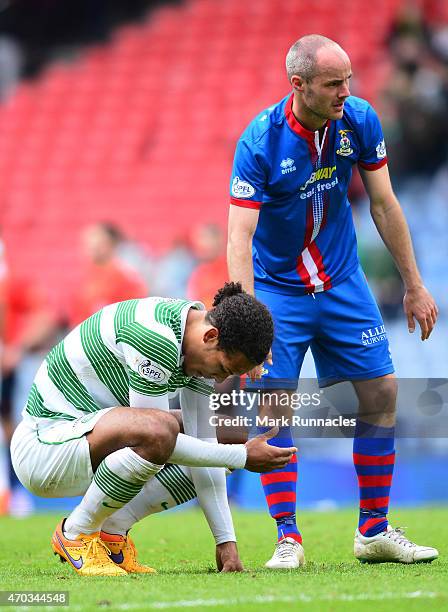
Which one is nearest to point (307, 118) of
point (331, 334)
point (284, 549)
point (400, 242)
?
point (400, 242)

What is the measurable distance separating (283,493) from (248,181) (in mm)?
1458

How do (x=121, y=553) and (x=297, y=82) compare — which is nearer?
(x=121, y=553)

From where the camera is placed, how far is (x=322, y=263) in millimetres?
5578

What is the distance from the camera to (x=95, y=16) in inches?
663

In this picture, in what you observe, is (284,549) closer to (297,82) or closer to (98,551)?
(98,551)

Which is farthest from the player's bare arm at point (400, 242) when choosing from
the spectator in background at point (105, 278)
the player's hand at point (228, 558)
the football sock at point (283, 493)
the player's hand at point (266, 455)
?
the spectator in background at point (105, 278)

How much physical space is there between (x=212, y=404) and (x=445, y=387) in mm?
1401

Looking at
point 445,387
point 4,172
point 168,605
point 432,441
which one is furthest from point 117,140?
point 168,605

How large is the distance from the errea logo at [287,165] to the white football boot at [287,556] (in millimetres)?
1689

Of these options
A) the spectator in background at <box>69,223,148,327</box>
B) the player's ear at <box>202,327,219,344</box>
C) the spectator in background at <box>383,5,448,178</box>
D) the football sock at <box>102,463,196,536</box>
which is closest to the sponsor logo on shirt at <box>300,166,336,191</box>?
the player's ear at <box>202,327,219,344</box>

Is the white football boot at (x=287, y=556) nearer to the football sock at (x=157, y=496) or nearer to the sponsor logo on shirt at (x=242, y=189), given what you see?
the football sock at (x=157, y=496)

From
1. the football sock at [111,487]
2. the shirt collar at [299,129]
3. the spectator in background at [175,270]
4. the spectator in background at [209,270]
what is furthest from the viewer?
the spectator in background at [175,270]

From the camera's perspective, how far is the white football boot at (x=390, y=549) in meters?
5.32

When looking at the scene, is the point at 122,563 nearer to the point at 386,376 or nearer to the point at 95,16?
the point at 386,376
